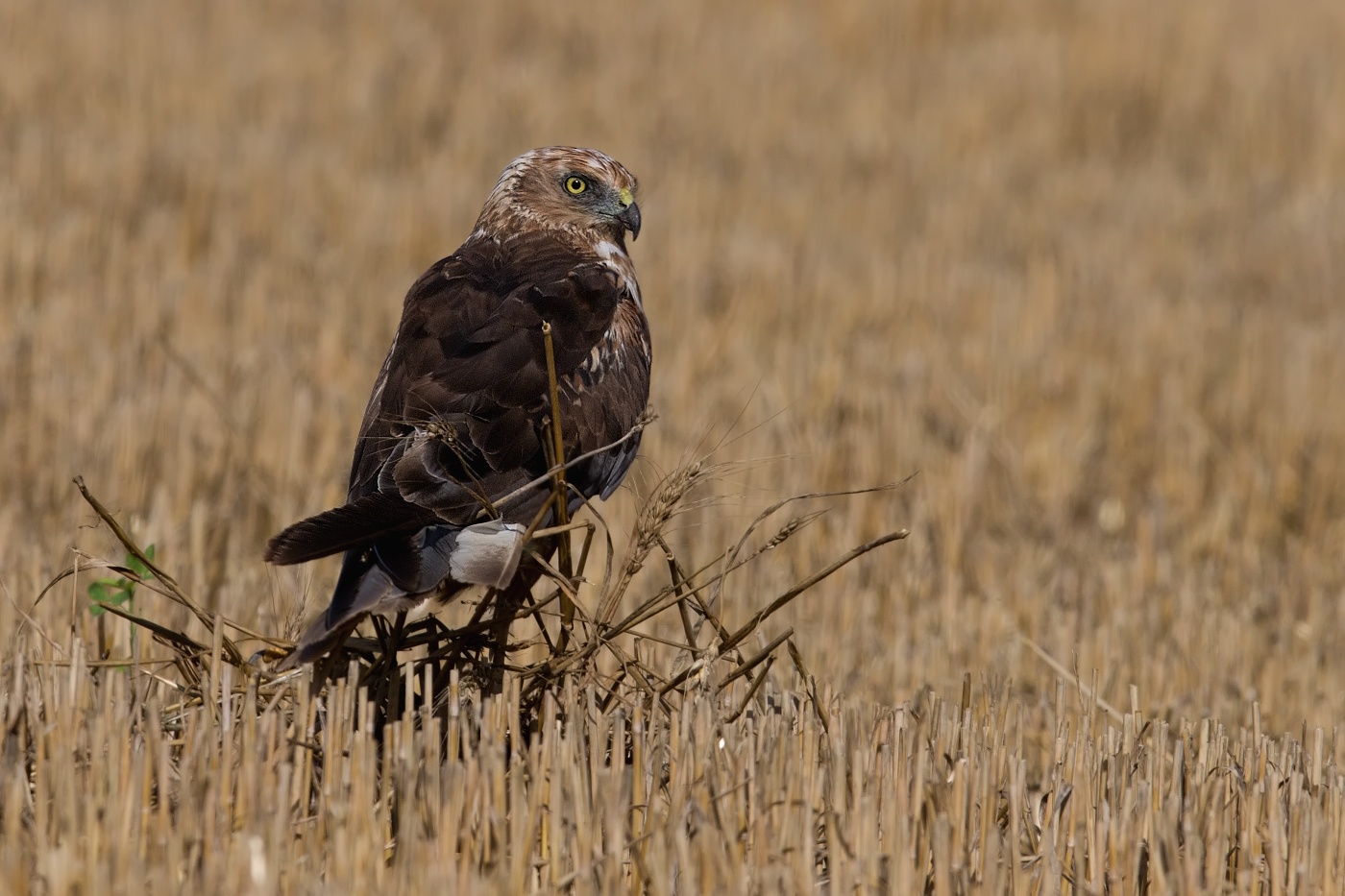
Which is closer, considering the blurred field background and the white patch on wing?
the white patch on wing

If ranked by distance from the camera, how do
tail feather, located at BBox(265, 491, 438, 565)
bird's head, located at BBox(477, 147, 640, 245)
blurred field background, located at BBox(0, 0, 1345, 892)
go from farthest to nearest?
blurred field background, located at BBox(0, 0, 1345, 892), bird's head, located at BBox(477, 147, 640, 245), tail feather, located at BBox(265, 491, 438, 565)

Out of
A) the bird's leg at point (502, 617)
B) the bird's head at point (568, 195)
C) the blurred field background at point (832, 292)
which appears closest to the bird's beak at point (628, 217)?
the bird's head at point (568, 195)

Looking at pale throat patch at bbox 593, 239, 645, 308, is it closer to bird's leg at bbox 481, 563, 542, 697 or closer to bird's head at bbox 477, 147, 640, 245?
bird's head at bbox 477, 147, 640, 245

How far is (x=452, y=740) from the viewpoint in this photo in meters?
2.93

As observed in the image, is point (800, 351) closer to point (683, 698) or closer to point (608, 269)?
point (608, 269)

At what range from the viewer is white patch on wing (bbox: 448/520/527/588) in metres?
2.96

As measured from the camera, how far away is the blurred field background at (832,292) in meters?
5.12

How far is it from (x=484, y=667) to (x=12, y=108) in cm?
762

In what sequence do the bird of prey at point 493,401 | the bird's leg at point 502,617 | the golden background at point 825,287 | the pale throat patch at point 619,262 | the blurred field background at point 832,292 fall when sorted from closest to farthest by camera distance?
the bird of prey at point 493,401, the bird's leg at point 502,617, the pale throat patch at point 619,262, the blurred field background at point 832,292, the golden background at point 825,287

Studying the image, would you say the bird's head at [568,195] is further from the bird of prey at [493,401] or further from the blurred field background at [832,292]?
the blurred field background at [832,292]

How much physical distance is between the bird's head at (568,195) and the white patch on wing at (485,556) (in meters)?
1.25

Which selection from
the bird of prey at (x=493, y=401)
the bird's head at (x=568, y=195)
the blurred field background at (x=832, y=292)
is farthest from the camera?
the blurred field background at (x=832, y=292)

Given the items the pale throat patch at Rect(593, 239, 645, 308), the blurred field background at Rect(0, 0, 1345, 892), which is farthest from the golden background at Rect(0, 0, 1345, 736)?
the pale throat patch at Rect(593, 239, 645, 308)

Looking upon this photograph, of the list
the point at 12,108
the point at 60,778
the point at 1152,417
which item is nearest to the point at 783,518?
the point at 1152,417
